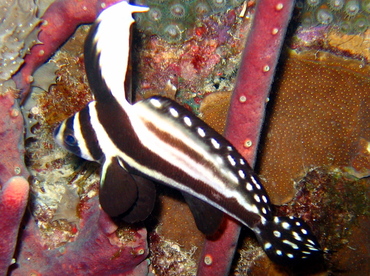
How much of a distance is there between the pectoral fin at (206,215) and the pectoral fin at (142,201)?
34 cm

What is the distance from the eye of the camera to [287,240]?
238 cm

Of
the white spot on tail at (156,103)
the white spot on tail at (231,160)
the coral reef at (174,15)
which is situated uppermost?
the coral reef at (174,15)

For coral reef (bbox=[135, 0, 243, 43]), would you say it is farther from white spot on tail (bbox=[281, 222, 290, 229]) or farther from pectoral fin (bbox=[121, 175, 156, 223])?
white spot on tail (bbox=[281, 222, 290, 229])

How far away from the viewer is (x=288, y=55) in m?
3.52

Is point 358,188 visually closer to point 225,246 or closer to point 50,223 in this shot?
point 225,246

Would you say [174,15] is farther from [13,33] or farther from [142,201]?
[142,201]

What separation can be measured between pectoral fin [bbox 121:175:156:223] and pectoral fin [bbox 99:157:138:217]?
0.16 metres

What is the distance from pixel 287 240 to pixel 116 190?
1.51 m

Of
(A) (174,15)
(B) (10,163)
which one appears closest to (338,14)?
(A) (174,15)

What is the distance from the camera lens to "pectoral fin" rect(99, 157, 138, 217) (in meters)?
2.15

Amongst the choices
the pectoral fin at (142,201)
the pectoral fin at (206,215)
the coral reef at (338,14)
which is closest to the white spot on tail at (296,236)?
the pectoral fin at (206,215)

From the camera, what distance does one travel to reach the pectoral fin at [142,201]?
2.37 meters

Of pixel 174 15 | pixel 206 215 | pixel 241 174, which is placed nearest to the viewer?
pixel 241 174

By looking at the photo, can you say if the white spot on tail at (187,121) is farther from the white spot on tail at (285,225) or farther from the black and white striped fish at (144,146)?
the white spot on tail at (285,225)
